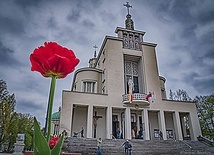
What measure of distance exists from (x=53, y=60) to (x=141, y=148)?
1509cm

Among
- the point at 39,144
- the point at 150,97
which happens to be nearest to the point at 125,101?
the point at 150,97

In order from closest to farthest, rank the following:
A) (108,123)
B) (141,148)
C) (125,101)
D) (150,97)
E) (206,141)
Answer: (141,148) < (108,123) < (206,141) < (125,101) < (150,97)

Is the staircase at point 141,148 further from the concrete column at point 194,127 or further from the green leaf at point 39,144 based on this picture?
the green leaf at point 39,144

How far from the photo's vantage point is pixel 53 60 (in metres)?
0.95

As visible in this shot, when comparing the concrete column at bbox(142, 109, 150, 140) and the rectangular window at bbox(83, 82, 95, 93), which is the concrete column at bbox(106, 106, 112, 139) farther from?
the rectangular window at bbox(83, 82, 95, 93)

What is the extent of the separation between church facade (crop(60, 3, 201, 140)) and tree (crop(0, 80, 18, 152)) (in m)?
7.14

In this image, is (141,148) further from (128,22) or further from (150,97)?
(128,22)

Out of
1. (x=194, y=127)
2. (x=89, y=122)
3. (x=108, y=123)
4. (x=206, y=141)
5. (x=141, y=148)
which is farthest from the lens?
(x=194, y=127)

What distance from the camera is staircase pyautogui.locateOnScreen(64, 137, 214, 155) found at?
12961 millimetres

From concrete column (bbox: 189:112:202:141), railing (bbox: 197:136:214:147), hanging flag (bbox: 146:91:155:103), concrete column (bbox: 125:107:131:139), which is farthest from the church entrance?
railing (bbox: 197:136:214:147)

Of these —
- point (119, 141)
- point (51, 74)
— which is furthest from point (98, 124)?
point (51, 74)

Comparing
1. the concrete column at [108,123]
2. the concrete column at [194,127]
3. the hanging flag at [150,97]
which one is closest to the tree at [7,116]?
the concrete column at [108,123]

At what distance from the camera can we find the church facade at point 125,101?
17562 millimetres

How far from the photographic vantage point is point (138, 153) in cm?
1351
